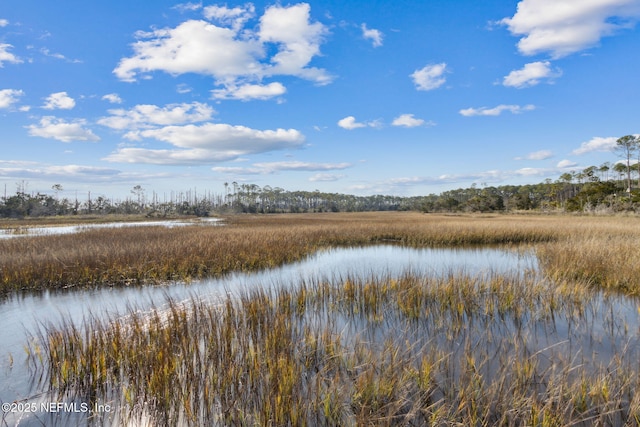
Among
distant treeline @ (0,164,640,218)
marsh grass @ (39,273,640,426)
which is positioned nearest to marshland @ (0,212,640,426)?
marsh grass @ (39,273,640,426)

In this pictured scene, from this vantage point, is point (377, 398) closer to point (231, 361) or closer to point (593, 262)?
point (231, 361)

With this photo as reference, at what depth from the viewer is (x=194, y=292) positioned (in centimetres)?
904

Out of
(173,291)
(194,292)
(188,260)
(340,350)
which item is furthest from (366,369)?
(188,260)

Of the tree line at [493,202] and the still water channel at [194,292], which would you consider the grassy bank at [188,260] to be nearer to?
the still water channel at [194,292]

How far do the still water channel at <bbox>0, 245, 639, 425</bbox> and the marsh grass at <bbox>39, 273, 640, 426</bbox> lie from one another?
50 cm

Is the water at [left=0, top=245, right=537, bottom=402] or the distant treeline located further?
the distant treeline

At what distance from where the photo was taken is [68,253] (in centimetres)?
1273

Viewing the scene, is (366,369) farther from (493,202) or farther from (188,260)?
(493,202)

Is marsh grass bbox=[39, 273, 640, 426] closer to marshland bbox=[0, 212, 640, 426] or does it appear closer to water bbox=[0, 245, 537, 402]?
marshland bbox=[0, 212, 640, 426]

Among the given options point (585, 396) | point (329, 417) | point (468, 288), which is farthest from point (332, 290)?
point (585, 396)

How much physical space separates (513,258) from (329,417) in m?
13.9

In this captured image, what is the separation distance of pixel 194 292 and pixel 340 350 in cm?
578

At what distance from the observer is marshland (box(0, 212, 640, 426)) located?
345 centimetres

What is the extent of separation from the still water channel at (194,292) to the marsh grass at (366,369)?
50cm
